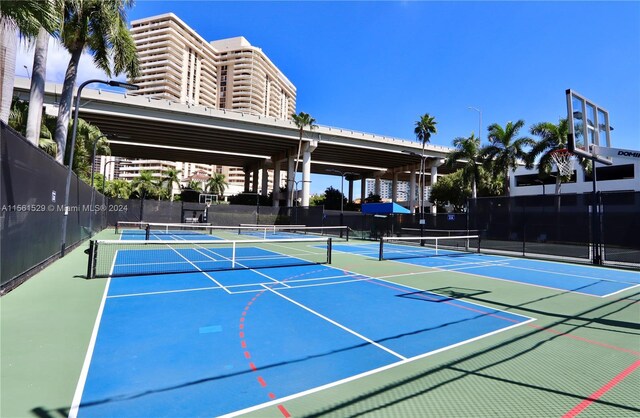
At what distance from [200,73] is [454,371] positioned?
17488 cm

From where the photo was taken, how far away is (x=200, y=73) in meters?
158

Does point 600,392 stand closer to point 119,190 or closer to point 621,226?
point 621,226

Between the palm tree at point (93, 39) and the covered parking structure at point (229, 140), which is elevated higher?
the covered parking structure at point (229, 140)

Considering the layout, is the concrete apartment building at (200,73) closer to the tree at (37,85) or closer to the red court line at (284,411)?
the tree at (37,85)

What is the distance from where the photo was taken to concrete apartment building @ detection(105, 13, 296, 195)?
14100 centimetres

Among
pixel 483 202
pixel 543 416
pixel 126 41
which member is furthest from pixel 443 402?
pixel 126 41

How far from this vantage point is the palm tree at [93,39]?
1783 centimetres

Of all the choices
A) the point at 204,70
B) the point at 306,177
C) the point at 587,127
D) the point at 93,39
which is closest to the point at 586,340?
the point at 587,127

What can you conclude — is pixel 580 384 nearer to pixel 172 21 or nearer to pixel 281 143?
pixel 281 143

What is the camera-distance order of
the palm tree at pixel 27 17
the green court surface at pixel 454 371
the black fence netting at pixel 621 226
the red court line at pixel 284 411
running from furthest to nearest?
the black fence netting at pixel 621 226, the palm tree at pixel 27 17, the green court surface at pixel 454 371, the red court line at pixel 284 411

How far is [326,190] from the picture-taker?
97.1 metres

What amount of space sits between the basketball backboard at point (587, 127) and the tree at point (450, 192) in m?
54.1

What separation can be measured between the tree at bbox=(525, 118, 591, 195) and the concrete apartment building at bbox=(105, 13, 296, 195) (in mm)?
111509

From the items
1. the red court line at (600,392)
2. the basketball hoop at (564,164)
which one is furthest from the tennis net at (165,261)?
the basketball hoop at (564,164)
